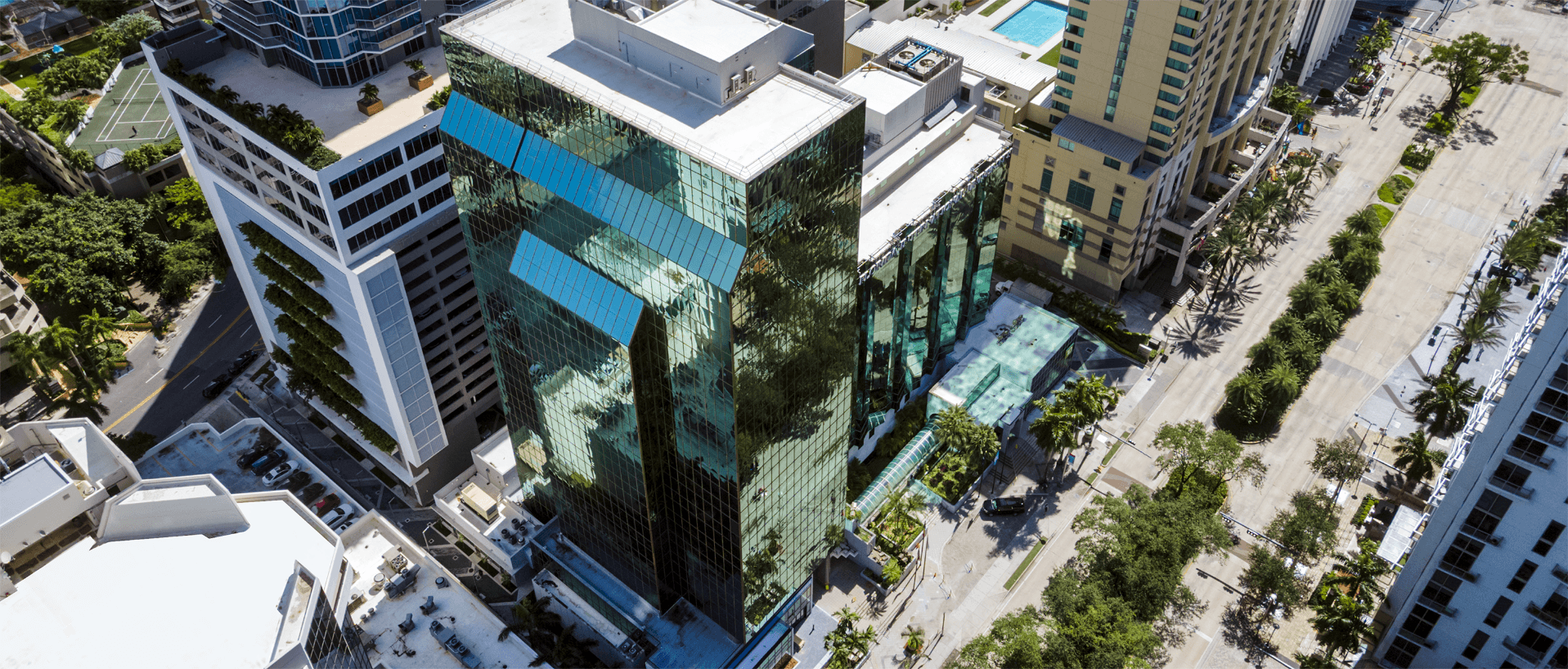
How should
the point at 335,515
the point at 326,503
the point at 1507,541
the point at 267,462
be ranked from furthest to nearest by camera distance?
the point at 267,462 → the point at 326,503 → the point at 335,515 → the point at 1507,541

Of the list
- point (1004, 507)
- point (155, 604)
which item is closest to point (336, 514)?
point (155, 604)

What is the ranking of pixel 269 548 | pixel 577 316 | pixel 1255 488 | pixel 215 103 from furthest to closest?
1. pixel 1255 488
2. pixel 215 103
3. pixel 577 316
4. pixel 269 548

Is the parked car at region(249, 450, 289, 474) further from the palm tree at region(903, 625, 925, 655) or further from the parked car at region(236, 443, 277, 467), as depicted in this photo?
the palm tree at region(903, 625, 925, 655)

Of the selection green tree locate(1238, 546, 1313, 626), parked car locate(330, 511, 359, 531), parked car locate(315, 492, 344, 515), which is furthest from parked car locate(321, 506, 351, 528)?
green tree locate(1238, 546, 1313, 626)

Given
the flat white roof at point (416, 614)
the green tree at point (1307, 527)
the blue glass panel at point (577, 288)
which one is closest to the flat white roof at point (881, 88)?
the blue glass panel at point (577, 288)

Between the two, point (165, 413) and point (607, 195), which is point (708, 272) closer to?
point (607, 195)

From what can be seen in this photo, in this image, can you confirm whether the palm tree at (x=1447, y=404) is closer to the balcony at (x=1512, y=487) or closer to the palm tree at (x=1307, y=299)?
the palm tree at (x=1307, y=299)

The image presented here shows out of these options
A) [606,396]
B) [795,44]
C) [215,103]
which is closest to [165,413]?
[215,103]

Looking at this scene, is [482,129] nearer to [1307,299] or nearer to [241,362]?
[241,362]
